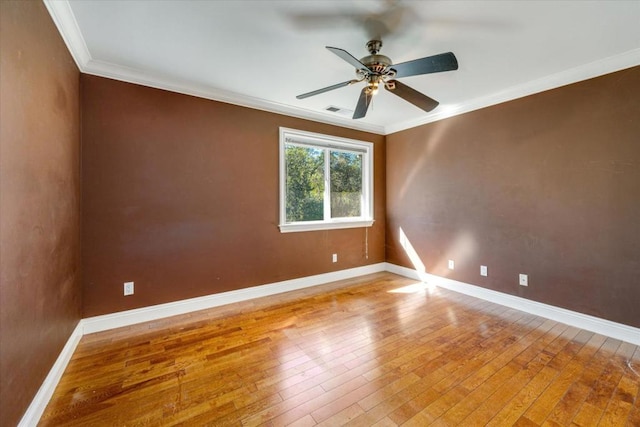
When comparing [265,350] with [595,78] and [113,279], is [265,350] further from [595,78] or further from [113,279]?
[595,78]

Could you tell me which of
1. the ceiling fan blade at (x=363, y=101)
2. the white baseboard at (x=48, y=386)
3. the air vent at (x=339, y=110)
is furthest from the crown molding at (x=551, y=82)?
the white baseboard at (x=48, y=386)

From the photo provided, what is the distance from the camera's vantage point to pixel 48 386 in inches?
64.6

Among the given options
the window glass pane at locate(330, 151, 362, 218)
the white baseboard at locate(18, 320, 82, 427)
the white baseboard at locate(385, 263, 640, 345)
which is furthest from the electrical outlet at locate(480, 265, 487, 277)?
the white baseboard at locate(18, 320, 82, 427)

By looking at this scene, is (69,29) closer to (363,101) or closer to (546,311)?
(363,101)

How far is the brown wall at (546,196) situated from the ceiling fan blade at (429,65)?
1.72 meters

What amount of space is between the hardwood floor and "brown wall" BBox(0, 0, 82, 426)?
0.38 meters

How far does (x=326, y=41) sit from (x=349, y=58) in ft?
1.69

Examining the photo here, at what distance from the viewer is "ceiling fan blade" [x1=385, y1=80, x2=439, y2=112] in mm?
2191

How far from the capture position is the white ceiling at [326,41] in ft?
5.84

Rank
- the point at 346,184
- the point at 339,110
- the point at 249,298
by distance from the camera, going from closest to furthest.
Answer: the point at 249,298
the point at 339,110
the point at 346,184

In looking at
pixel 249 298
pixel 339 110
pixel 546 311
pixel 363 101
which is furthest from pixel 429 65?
pixel 249 298

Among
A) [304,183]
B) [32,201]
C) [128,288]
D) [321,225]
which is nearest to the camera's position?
[32,201]

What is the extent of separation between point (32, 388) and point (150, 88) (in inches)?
100

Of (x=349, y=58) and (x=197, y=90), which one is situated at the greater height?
(x=197, y=90)
